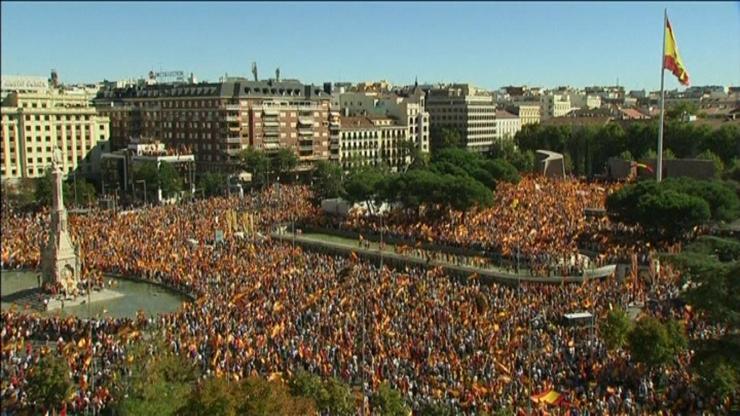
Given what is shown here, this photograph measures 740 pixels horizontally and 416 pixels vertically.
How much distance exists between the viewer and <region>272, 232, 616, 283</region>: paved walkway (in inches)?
1252

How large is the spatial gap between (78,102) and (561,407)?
65481 mm

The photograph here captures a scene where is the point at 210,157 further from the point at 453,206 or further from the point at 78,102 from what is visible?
the point at 453,206

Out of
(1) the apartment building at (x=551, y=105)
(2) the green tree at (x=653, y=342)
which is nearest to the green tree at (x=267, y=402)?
(2) the green tree at (x=653, y=342)

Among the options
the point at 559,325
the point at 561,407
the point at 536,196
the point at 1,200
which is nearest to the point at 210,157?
the point at 1,200

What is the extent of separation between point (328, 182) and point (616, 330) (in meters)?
40.7

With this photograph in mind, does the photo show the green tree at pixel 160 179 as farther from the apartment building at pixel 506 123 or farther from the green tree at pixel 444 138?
the apartment building at pixel 506 123

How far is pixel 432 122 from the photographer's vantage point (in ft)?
338

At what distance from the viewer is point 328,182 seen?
6009 cm

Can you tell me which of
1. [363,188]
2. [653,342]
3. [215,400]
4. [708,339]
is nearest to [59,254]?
[215,400]

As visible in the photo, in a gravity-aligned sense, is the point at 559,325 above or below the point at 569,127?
below

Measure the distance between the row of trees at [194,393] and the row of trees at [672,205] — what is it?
20648mm

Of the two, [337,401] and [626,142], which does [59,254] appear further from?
[626,142]

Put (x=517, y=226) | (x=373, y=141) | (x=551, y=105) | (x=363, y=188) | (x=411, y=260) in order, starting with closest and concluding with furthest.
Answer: (x=411, y=260), (x=517, y=226), (x=363, y=188), (x=373, y=141), (x=551, y=105)

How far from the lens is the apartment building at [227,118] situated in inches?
2857
